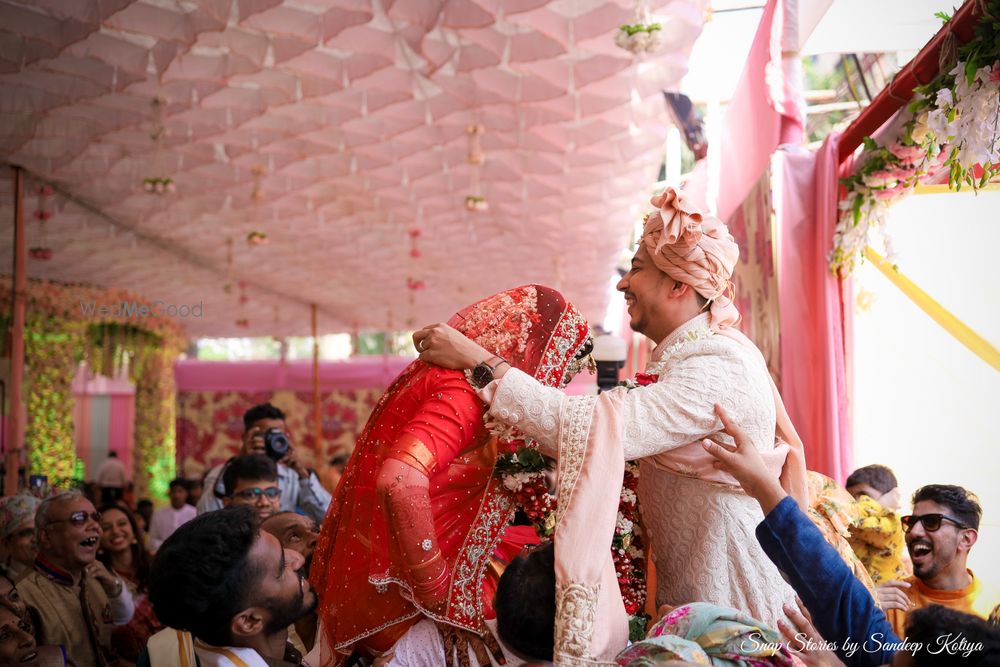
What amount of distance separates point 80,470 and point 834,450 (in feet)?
47.3

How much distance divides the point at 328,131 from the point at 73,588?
459 cm

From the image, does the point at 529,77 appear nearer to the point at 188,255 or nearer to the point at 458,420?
the point at 458,420

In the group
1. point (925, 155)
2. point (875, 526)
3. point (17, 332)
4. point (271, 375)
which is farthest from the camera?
point (271, 375)

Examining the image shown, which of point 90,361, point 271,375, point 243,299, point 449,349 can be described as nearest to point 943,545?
point 449,349

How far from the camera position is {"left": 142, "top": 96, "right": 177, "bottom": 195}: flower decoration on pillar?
631 cm

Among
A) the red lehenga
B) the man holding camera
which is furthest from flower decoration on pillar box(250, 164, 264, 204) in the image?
the red lehenga

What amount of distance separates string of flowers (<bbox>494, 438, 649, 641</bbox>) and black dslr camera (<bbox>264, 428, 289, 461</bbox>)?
2.54m

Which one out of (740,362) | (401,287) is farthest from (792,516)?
(401,287)

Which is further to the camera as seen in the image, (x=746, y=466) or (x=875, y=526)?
(x=875, y=526)

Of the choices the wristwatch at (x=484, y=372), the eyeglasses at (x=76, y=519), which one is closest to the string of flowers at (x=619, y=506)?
the wristwatch at (x=484, y=372)

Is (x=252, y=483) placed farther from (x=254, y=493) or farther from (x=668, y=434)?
(x=668, y=434)

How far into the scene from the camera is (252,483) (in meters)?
3.99

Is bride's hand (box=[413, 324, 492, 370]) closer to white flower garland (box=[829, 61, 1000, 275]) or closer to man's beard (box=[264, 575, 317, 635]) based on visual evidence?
man's beard (box=[264, 575, 317, 635])

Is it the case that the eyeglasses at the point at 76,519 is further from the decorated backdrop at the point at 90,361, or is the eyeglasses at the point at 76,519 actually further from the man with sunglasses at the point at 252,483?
the decorated backdrop at the point at 90,361
